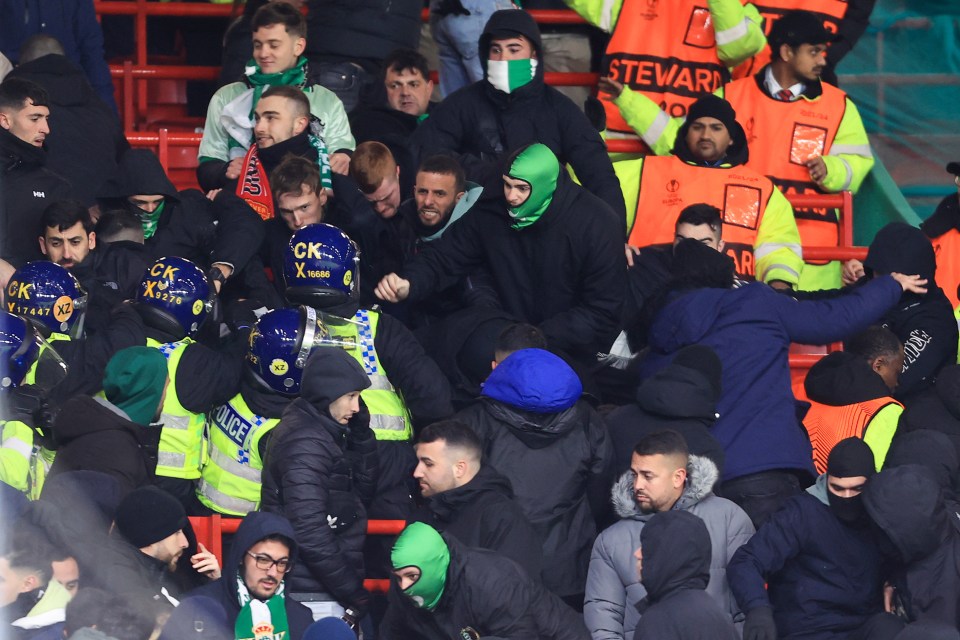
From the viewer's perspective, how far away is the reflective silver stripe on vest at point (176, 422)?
7.32m

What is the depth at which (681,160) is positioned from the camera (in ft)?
33.0

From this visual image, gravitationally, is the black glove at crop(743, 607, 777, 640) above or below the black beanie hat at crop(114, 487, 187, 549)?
below

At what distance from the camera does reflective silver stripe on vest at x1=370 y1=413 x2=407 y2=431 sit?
759 centimetres

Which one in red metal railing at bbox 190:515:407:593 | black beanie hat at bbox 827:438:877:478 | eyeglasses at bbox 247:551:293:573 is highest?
black beanie hat at bbox 827:438:877:478

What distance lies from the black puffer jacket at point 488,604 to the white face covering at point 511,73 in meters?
3.90

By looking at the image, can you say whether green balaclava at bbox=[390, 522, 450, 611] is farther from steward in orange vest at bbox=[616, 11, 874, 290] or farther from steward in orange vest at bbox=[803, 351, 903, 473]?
steward in orange vest at bbox=[616, 11, 874, 290]

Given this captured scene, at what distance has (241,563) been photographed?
6391 mm

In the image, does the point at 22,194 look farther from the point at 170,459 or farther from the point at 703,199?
the point at 703,199

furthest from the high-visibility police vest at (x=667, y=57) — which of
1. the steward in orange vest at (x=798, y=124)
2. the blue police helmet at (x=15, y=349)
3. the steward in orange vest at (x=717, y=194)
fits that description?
the blue police helmet at (x=15, y=349)

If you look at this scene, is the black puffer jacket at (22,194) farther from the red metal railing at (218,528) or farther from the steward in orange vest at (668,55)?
the steward in orange vest at (668,55)

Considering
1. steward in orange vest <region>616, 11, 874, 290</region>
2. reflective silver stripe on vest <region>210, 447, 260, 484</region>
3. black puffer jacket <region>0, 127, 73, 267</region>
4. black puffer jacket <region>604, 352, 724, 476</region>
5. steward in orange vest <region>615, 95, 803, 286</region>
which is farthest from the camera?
steward in orange vest <region>616, 11, 874, 290</region>

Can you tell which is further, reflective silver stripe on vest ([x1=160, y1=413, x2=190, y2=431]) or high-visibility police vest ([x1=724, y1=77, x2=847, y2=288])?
high-visibility police vest ([x1=724, y1=77, x2=847, y2=288])

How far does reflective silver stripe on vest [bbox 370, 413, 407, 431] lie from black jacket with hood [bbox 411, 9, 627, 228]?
6.84ft

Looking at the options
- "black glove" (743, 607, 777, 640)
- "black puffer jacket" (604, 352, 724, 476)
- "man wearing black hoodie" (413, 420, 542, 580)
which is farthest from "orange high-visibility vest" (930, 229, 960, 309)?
"man wearing black hoodie" (413, 420, 542, 580)
